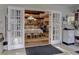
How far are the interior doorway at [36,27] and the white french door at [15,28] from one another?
0.97 ft

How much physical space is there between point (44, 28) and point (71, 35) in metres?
1.15

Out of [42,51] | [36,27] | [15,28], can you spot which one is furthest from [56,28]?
[15,28]

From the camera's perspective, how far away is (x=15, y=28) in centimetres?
462

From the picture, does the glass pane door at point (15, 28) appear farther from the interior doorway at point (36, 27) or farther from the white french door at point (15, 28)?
the interior doorway at point (36, 27)

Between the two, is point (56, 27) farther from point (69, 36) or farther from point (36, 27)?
point (36, 27)

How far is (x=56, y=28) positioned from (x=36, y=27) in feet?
2.73

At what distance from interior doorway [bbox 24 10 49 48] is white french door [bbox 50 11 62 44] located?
0.21 meters

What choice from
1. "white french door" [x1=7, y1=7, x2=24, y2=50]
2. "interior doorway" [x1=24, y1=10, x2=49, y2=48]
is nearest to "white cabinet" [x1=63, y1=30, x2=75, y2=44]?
"interior doorway" [x1=24, y1=10, x2=49, y2=48]

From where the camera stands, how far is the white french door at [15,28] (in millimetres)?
4355

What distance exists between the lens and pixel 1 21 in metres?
4.16

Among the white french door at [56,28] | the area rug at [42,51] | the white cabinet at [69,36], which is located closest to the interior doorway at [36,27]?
the white french door at [56,28]
